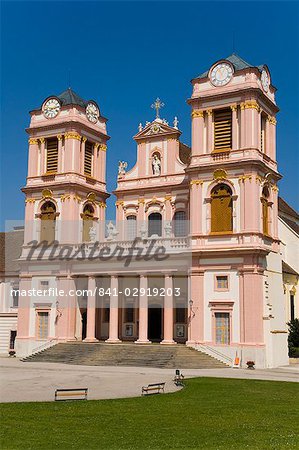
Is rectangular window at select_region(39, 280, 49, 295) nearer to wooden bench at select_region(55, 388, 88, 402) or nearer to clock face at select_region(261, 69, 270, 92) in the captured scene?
clock face at select_region(261, 69, 270, 92)

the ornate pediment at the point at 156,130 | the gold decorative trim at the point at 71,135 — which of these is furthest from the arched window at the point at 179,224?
the gold decorative trim at the point at 71,135

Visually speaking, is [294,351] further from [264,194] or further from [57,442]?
[57,442]

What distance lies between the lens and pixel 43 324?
166 feet

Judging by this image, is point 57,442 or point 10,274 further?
point 10,274

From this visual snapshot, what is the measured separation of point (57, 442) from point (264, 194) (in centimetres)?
3254

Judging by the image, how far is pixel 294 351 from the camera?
4772cm

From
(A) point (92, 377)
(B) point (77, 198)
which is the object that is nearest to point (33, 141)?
(B) point (77, 198)

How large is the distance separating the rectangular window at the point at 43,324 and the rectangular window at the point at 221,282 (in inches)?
603

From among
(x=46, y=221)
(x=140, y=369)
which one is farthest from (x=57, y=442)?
(x=46, y=221)

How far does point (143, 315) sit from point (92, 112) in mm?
19753

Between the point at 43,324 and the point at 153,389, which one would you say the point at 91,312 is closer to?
the point at 43,324

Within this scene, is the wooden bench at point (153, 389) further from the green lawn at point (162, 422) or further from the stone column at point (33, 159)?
the stone column at point (33, 159)

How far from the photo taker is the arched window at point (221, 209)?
43906 millimetres

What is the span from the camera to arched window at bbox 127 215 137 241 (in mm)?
52247
